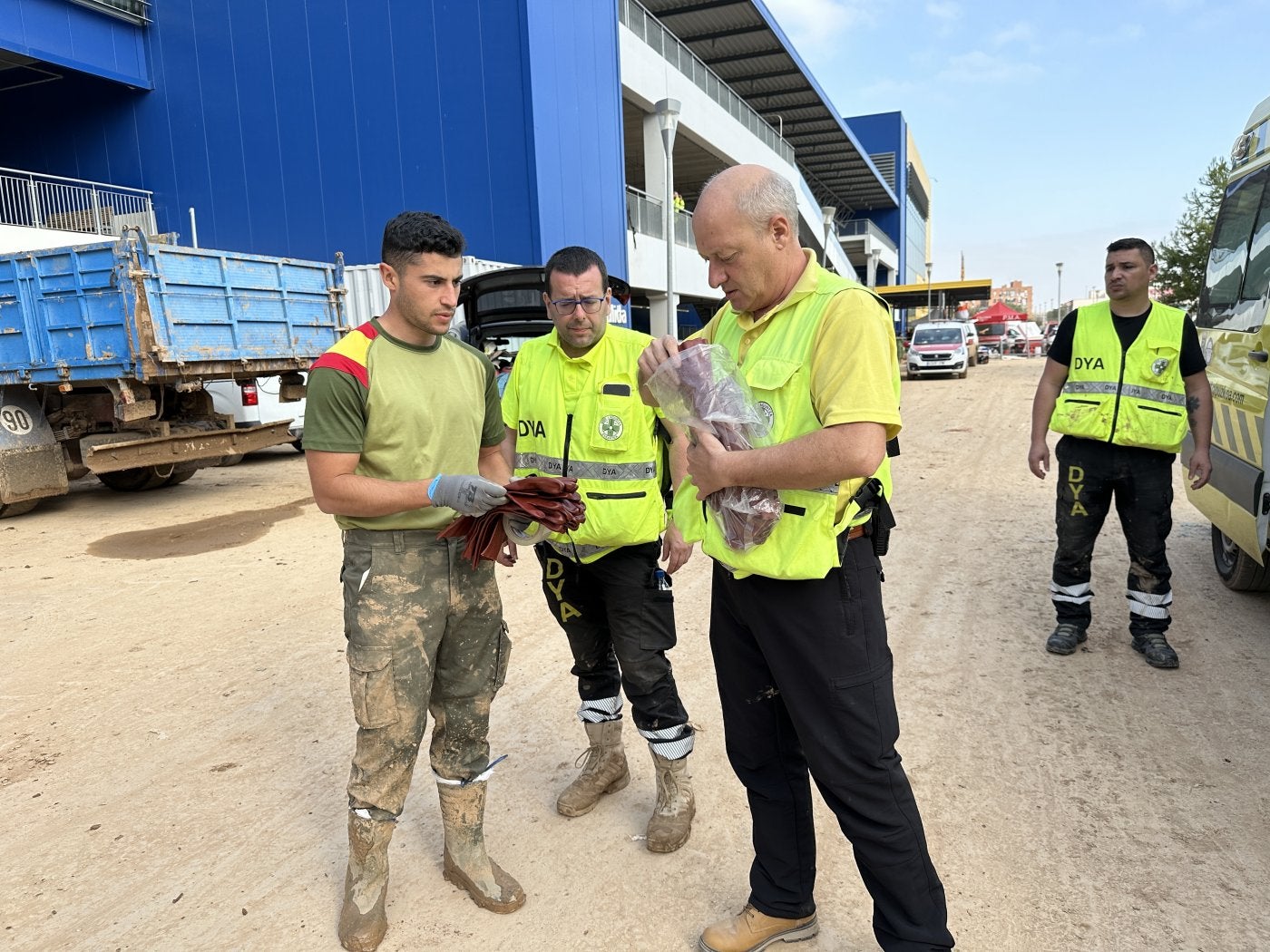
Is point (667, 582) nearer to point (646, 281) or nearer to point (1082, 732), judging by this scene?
point (1082, 732)

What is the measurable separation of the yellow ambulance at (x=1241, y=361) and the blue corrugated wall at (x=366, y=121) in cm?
1190

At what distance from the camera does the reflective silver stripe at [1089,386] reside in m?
4.11

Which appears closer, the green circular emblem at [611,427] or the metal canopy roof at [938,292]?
the green circular emblem at [611,427]

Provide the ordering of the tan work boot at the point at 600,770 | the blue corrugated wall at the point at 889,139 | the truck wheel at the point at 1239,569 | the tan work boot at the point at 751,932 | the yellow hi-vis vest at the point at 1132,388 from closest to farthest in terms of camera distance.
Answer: the tan work boot at the point at 751,932 < the tan work boot at the point at 600,770 < the yellow hi-vis vest at the point at 1132,388 < the truck wheel at the point at 1239,569 < the blue corrugated wall at the point at 889,139

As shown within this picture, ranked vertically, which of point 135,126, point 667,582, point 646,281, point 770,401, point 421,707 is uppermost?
point 135,126

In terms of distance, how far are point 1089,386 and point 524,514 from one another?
327 centimetres

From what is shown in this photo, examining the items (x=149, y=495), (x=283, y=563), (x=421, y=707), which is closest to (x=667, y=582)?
(x=421, y=707)

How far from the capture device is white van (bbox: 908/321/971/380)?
1001 inches

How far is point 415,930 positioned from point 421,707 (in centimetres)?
68

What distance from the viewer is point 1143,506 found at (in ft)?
13.5

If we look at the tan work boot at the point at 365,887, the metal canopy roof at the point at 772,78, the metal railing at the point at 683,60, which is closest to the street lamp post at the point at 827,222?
the metal railing at the point at 683,60

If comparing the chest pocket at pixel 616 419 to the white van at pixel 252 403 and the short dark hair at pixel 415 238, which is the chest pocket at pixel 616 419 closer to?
the short dark hair at pixel 415 238

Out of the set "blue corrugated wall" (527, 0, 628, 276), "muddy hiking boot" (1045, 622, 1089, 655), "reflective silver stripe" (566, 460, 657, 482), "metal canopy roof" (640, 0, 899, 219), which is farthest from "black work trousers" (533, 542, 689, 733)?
"metal canopy roof" (640, 0, 899, 219)

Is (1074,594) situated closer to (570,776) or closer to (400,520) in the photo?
(570,776)
